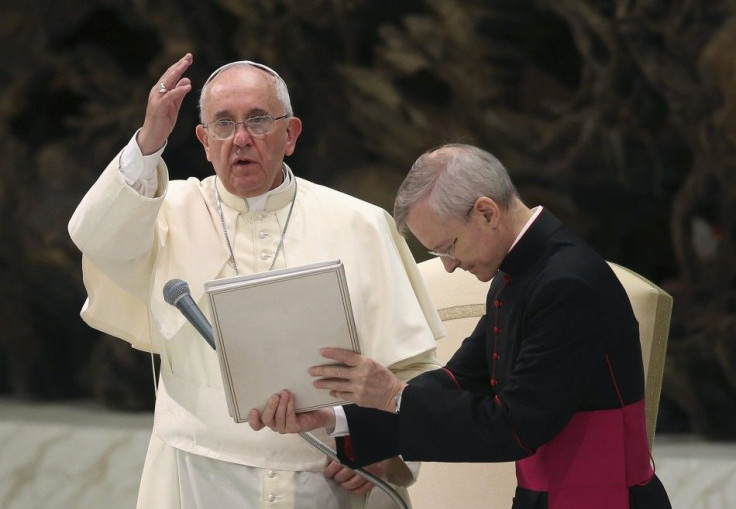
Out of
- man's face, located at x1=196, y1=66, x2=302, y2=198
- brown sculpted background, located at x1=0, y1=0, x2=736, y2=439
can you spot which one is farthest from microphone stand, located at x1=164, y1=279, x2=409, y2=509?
brown sculpted background, located at x1=0, y1=0, x2=736, y2=439

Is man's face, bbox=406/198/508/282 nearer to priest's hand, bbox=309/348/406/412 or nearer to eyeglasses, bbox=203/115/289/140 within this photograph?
priest's hand, bbox=309/348/406/412

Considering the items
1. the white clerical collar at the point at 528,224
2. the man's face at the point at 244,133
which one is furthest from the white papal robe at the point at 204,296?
the white clerical collar at the point at 528,224

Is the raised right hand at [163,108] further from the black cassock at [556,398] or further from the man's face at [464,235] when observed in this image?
the black cassock at [556,398]

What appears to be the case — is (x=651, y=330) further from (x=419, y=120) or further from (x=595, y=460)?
(x=419, y=120)

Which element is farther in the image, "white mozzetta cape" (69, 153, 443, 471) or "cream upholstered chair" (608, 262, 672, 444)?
"cream upholstered chair" (608, 262, 672, 444)

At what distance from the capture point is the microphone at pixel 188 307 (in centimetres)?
278

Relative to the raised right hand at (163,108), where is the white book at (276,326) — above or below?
below

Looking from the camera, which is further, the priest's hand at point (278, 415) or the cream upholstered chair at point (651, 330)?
the cream upholstered chair at point (651, 330)

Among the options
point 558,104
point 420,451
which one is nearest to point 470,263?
point 420,451

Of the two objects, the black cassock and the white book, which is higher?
the white book

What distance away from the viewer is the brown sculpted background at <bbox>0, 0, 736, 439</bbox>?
7414 mm

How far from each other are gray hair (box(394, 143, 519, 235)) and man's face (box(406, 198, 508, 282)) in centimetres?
2

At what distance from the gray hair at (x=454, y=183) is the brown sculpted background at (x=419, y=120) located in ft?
16.1

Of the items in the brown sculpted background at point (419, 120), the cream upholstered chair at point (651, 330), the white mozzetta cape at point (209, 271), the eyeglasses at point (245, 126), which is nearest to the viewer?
the white mozzetta cape at point (209, 271)
